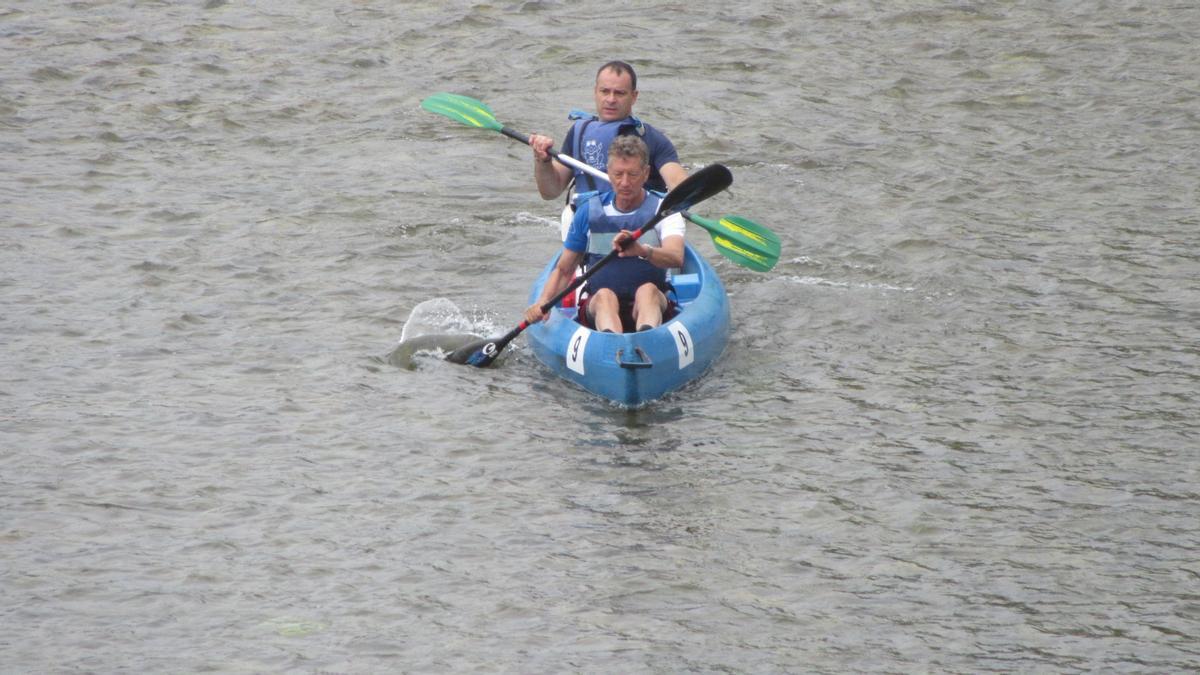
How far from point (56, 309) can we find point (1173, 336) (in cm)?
616

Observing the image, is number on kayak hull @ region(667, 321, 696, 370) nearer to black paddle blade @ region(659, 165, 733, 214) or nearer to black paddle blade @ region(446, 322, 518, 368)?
black paddle blade @ region(659, 165, 733, 214)

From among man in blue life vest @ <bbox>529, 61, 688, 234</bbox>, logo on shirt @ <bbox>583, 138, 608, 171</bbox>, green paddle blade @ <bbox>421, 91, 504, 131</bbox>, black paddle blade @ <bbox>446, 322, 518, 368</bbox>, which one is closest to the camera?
black paddle blade @ <bbox>446, 322, 518, 368</bbox>

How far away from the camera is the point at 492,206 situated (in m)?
10.7

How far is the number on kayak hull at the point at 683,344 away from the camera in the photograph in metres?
7.46

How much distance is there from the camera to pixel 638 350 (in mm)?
7301

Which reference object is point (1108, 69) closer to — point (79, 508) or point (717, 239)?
point (717, 239)

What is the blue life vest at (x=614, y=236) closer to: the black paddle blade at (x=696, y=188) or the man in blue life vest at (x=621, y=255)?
the man in blue life vest at (x=621, y=255)

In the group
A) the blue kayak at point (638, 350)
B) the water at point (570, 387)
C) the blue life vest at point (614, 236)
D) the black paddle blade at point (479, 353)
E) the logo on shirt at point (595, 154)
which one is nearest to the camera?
the water at point (570, 387)

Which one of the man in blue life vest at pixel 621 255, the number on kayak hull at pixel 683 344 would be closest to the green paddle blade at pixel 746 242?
the man in blue life vest at pixel 621 255

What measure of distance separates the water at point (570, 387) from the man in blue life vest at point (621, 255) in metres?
0.49

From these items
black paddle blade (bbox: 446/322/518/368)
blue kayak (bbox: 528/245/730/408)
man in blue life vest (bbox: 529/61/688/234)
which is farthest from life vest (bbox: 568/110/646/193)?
black paddle blade (bbox: 446/322/518/368)

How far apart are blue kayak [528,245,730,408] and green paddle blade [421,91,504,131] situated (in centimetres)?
179

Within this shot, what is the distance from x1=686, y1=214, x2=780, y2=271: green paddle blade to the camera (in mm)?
8039

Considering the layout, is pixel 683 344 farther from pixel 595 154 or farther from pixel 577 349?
pixel 595 154
